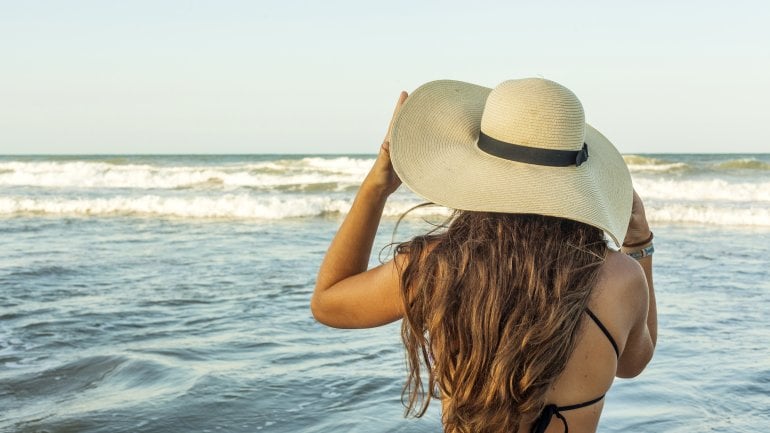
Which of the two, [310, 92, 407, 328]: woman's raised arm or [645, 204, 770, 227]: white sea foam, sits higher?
[310, 92, 407, 328]: woman's raised arm

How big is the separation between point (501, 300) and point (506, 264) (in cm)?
8

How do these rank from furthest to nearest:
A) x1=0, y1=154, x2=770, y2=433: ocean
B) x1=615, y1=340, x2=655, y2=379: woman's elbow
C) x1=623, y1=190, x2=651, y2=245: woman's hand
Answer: x1=0, y1=154, x2=770, y2=433: ocean → x1=623, y1=190, x2=651, y2=245: woman's hand → x1=615, y1=340, x2=655, y2=379: woman's elbow

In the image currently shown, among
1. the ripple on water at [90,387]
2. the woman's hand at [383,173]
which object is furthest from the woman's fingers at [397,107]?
the ripple on water at [90,387]

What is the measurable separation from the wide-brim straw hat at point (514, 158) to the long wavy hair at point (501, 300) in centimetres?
7

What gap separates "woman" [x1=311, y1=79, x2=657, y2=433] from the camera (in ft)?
6.02

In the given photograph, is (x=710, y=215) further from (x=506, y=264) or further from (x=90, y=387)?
(x=506, y=264)

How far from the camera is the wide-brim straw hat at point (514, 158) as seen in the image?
1830 mm

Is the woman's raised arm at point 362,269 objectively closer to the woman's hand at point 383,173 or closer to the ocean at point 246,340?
the woman's hand at point 383,173

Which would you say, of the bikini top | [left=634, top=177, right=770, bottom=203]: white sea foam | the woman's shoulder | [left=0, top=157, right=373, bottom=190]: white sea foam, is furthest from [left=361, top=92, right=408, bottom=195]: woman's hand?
[left=0, top=157, right=373, bottom=190]: white sea foam

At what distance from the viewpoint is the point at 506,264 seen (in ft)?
Answer: 6.01

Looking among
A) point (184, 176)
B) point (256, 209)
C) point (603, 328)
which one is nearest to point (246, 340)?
point (603, 328)

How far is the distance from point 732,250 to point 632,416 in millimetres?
7250

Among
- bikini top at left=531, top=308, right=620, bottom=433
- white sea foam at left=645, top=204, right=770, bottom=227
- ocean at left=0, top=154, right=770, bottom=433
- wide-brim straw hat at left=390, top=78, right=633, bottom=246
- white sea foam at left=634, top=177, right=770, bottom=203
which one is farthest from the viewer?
white sea foam at left=634, top=177, right=770, bottom=203

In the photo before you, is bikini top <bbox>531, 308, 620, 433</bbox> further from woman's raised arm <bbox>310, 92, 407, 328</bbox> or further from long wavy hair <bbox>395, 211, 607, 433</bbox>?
woman's raised arm <bbox>310, 92, 407, 328</bbox>
